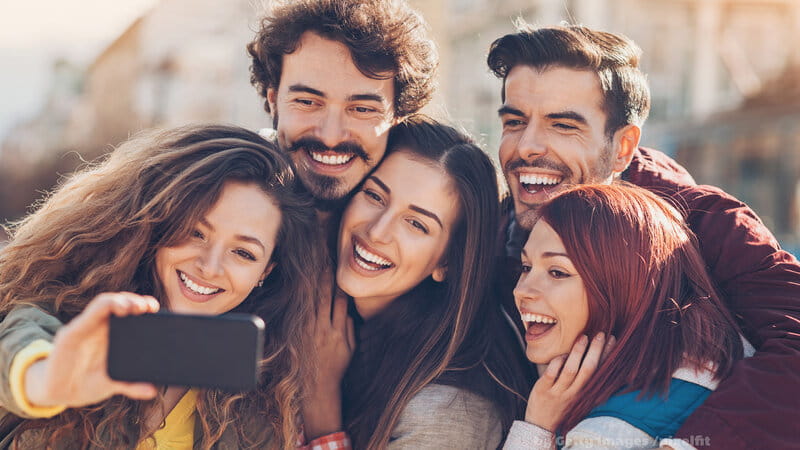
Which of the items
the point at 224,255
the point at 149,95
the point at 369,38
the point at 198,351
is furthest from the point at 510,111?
the point at 149,95

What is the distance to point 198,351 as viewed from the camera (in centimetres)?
200

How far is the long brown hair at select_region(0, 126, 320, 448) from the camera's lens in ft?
10.6

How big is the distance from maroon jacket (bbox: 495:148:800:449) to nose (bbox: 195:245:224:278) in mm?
1441

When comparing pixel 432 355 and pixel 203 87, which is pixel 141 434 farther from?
pixel 203 87

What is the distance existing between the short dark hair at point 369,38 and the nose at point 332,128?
27cm

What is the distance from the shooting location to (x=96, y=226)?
342 centimetres

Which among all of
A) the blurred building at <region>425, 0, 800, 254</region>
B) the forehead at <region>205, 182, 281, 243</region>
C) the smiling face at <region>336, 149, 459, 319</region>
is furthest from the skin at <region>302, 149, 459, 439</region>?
the blurred building at <region>425, 0, 800, 254</region>

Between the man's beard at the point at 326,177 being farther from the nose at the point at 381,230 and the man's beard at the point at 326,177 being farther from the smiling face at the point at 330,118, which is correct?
the nose at the point at 381,230

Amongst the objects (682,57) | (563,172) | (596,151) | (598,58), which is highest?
(682,57)

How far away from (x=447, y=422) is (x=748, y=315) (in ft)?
4.18

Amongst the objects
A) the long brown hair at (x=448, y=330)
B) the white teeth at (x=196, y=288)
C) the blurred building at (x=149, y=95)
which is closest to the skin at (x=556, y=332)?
the long brown hair at (x=448, y=330)

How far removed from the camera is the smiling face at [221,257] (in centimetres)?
329

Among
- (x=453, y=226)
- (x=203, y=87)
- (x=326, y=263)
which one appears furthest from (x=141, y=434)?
(x=203, y=87)

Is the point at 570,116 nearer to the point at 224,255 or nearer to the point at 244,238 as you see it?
the point at 244,238
